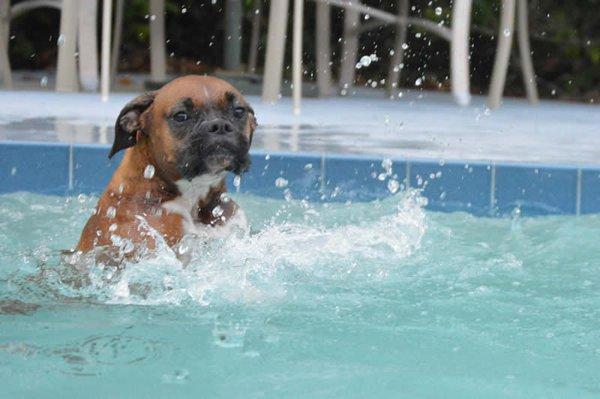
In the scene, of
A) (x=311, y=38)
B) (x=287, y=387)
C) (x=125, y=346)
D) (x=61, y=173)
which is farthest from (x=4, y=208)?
(x=311, y=38)

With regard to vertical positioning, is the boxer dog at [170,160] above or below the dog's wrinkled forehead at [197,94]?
below

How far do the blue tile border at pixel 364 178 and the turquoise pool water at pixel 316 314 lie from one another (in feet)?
1.00

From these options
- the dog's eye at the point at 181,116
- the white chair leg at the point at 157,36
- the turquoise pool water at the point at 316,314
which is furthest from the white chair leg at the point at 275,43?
the dog's eye at the point at 181,116

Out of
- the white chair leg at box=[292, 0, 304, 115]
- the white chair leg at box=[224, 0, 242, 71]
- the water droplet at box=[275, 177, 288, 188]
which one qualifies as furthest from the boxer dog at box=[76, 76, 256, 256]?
the white chair leg at box=[224, 0, 242, 71]

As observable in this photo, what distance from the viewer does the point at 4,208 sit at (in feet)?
18.5

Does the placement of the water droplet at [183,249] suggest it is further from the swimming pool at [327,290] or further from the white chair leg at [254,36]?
the white chair leg at [254,36]

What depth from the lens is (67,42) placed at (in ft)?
28.1

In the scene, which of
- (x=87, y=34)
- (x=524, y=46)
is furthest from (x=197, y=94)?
(x=524, y=46)

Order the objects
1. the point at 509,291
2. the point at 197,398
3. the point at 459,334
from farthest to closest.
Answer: the point at 509,291
the point at 459,334
the point at 197,398

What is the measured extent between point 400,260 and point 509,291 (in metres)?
0.56

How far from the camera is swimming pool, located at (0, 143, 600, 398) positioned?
3.10m

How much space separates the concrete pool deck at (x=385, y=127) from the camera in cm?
619

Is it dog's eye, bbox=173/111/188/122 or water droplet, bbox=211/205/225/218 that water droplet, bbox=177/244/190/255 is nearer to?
water droplet, bbox=211/205/225/218

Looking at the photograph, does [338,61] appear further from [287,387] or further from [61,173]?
[287,387]
